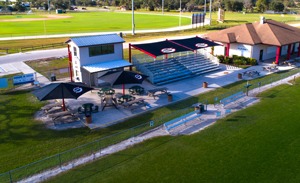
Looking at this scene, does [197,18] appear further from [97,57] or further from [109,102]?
[109,102]

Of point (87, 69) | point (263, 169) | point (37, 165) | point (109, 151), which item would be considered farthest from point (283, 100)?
point (37, 165)

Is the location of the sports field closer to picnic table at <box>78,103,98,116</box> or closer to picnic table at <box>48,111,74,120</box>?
picnic table at <box>78,103,98,116</box>

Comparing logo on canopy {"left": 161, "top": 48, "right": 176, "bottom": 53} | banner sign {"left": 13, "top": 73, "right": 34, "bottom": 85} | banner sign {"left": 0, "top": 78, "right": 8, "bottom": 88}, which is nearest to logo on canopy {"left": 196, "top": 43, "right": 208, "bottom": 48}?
logo on canopy {"left": 161, "top": 48, "right": 176, "bottom": 53}

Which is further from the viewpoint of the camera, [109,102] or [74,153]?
[109,102]

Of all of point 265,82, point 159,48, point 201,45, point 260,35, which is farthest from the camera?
point 260,35

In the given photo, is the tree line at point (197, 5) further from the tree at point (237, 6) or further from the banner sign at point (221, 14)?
the banner sign at point (221, 14)

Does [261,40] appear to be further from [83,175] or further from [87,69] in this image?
[83,175]

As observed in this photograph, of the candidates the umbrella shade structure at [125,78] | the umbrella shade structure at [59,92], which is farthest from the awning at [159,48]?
the umbrella shade structure at [59,92]

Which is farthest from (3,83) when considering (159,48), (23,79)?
(159,48)
